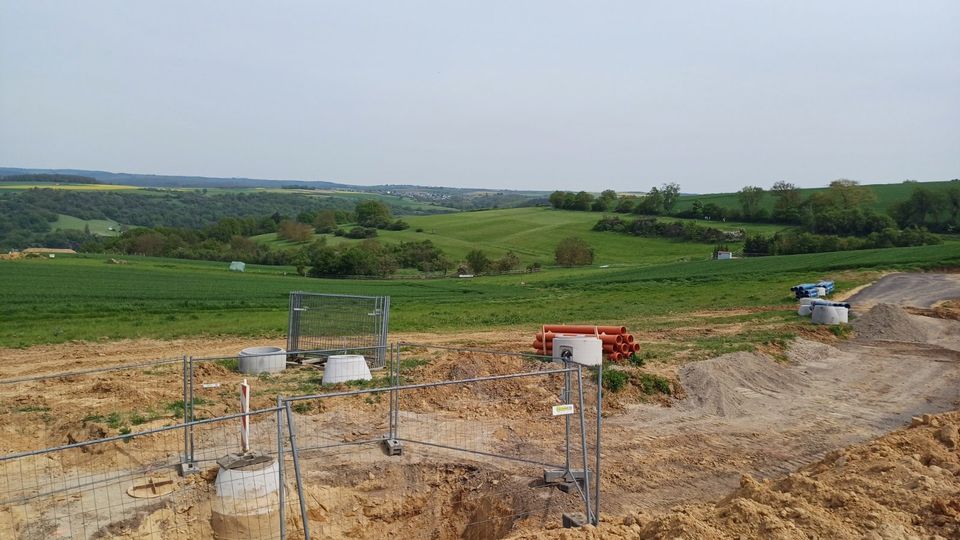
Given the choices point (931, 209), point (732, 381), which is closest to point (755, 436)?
point (732, 381)

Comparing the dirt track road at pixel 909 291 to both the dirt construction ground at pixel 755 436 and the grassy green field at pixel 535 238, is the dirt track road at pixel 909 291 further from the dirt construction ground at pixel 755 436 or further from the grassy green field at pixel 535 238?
the grassy green field at pixel 535 238

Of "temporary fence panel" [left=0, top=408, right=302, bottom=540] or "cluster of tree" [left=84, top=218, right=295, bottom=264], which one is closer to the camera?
"temporary fence panel" [left=0, top=408, right=302, bottom=540]

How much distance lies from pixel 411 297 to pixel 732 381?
26189 mm

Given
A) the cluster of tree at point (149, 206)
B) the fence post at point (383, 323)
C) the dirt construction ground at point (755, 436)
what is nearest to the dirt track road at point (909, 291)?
the dirt construction ground at point (755, 436)

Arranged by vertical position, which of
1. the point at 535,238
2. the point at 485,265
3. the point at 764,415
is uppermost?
the point at 764,415

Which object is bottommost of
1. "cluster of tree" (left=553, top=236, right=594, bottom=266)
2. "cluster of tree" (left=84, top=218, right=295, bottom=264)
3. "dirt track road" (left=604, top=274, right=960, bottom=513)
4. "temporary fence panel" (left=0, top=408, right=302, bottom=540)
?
"cluster of tree" (left=84, top=218, right=295, bottom=264)

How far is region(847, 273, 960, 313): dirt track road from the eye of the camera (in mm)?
29969

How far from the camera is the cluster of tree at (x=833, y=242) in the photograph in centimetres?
6569

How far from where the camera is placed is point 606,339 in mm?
15797

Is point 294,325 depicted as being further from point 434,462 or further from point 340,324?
point 434,462

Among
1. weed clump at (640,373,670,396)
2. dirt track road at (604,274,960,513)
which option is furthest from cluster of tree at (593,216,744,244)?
weed clump at (640,373,670,396)

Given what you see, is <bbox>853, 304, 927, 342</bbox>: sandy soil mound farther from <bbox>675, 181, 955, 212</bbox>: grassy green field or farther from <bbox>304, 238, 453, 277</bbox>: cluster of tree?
<bbox>675, 181, 955, 212</bbox>: grassy green field

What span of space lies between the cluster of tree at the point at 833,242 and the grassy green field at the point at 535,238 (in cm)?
573

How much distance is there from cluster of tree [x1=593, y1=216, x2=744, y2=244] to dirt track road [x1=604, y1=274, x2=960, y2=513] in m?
62.8
